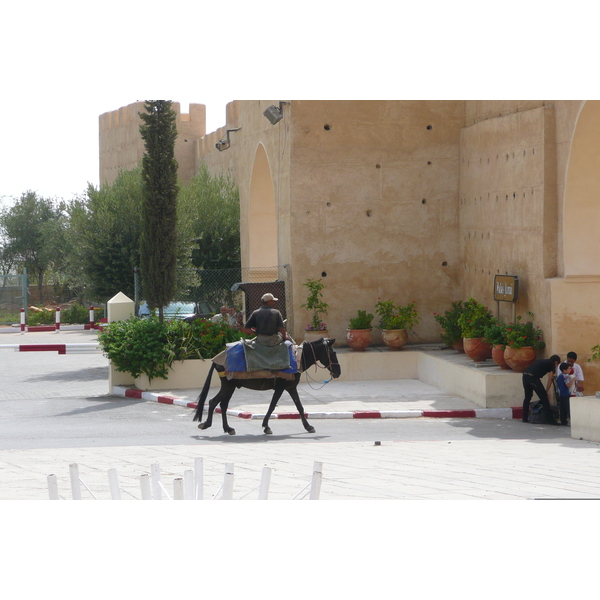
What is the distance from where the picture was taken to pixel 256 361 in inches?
502

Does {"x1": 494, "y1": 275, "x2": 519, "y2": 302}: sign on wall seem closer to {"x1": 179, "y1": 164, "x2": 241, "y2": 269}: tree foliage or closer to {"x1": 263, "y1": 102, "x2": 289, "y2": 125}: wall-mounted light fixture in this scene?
{"x1": 263, "y1": 102, "x2": 289, "y2": 125}: wall-mounted light fixture

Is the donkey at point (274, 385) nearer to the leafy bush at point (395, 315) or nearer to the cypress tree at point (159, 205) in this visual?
the cypress tree at point (159, 205)

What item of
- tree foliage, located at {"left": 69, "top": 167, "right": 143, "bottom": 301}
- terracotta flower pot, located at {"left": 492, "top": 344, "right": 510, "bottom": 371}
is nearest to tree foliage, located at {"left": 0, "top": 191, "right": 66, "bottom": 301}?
tree foliage, located at {"left": 69, "top": 167, "right": 143, "bottom": 301}

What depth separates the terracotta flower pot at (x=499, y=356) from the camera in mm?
16086

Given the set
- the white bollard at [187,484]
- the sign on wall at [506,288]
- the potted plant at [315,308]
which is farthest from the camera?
the potted plant at [315,308]

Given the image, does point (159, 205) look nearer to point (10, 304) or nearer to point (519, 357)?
point (519, 357)

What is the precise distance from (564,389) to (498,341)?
219cm

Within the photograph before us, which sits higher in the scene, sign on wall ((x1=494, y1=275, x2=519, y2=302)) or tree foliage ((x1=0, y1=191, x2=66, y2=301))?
tree foliage ((x1=0, y1=191, x2=66, y2=301))

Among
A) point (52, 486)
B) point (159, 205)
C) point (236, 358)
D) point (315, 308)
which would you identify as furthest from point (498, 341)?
point (52, 486)

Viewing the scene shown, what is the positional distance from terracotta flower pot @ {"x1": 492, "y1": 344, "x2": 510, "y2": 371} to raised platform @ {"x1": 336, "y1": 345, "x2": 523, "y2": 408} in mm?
110

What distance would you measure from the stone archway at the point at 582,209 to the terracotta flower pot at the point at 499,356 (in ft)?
6.01

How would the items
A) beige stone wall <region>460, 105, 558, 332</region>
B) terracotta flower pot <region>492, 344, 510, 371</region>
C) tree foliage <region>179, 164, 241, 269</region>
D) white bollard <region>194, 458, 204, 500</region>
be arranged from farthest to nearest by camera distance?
tree foliage <region>179, 164, 241, 269</region> < terracotta flower pot <region>492, 344, 510, 371</region> < beige stone wall <region>460, 105, 558, 332</region> < white bollard <region>194, 458, 204, 500</region>

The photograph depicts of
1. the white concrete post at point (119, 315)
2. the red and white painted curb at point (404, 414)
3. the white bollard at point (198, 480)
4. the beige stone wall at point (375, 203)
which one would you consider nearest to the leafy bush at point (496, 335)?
the red and white painted curb at point (404, 414)

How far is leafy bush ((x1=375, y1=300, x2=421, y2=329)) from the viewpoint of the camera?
19156mm
